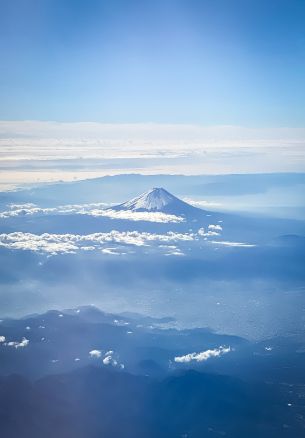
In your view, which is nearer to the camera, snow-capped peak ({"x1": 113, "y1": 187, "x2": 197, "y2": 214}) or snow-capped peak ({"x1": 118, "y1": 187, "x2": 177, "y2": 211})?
snow-capped peak ({"x1": 113, "y1": 187, "x2": 197, "y2": 214})

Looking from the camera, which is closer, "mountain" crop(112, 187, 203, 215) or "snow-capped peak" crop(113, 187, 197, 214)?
"mountain" crop(112, 187, 203, 215)

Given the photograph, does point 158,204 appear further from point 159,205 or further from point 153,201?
point 153,201

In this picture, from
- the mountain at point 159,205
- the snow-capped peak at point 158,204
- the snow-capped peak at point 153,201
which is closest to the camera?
the mountain at point 159,205

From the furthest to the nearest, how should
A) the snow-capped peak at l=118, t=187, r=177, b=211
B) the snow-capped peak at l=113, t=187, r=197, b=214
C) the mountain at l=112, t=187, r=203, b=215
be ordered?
1. the snow-capped peak at l=118, t=187, r=177, b=211
2. the snow-capped peak at l=113, t=187, r=197, b=214
3. the mountain at l=112, t=187, r=203, b=215

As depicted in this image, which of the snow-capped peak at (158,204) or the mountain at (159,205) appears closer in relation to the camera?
the mountain at (159,205)

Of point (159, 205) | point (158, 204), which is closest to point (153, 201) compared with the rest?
point (158, 204)

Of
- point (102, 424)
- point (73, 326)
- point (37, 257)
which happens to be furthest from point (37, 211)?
point (102, 424)

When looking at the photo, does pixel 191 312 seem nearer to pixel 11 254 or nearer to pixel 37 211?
pixel 11 254

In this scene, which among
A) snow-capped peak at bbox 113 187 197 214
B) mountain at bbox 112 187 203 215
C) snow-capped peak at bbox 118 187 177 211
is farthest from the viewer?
snow-capped peak at bbox 118 187 177 211
